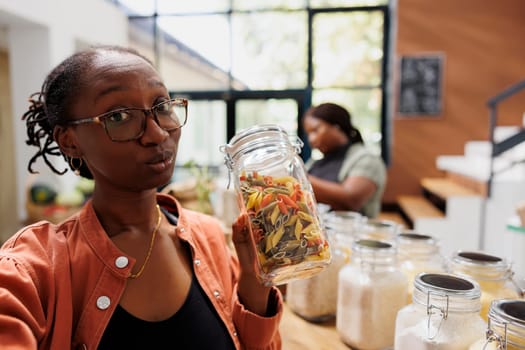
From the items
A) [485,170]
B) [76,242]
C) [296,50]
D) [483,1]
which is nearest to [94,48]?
[76,242]

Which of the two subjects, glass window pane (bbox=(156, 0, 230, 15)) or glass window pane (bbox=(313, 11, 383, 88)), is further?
glass window pane (bbox=(156, 0, 230, 15))

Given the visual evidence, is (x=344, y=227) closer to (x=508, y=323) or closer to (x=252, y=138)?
(x=252, y=138)

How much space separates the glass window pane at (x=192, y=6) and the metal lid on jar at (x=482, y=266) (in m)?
4.91

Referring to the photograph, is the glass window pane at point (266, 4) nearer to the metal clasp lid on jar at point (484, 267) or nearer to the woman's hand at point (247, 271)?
the metal clasp lid on jar at point (484, 267)

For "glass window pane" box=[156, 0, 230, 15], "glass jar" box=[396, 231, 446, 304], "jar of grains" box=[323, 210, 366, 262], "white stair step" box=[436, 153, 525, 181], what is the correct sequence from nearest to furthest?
"glass jar" box=[396, 231, 446, 304]
"jar of grains" box=[323, 210, 366, 262]
"white stair step" box=[436, 153, 525, 181]
"glass window pane" box=[156, 0, 230, 15]

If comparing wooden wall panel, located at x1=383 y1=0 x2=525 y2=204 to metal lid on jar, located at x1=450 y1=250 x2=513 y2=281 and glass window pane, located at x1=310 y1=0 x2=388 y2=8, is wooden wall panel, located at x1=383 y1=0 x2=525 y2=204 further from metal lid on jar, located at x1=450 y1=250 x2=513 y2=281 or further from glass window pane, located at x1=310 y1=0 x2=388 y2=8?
metal lid on jar, located at x1=450 y1=250 x2=513 y2=281

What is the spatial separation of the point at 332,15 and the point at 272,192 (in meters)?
4.83

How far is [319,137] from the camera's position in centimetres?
196

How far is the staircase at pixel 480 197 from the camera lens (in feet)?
10.4

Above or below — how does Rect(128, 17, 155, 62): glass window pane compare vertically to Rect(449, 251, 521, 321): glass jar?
above

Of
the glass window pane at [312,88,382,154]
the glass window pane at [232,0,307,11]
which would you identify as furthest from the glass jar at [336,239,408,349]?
the glass window pane at [232,0,307,11]

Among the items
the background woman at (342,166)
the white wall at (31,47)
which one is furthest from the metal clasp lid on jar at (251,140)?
the white wall at (31,47)

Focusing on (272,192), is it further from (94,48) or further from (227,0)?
(227,0)

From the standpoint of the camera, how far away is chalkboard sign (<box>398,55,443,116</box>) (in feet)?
15.4
